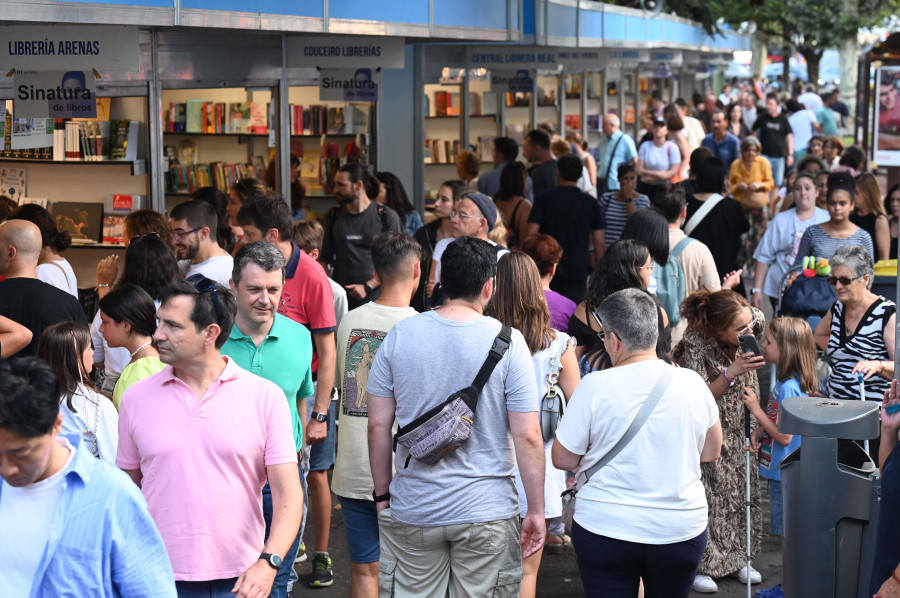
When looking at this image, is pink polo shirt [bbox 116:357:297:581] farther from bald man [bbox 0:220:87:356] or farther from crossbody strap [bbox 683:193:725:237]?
crossbody strap [bbox 683:193:725:237]

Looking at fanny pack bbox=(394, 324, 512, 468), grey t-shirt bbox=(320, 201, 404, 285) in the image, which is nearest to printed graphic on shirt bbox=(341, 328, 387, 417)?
fanny pack bbox=(394, 324, 512, 468)

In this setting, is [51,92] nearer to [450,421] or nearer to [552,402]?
[552,402]

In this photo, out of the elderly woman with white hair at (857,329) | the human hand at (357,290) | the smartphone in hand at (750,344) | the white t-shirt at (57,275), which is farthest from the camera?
the human hand at (357,290)

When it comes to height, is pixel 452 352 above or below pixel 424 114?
below

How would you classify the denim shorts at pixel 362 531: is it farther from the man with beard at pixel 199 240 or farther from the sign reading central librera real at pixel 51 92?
the sign reading central librera real at pixel 51 92

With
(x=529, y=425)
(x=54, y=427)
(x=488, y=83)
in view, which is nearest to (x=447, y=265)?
(x=529, y=425)

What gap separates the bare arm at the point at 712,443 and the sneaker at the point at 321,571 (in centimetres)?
246

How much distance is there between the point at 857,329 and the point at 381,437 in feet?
10.8

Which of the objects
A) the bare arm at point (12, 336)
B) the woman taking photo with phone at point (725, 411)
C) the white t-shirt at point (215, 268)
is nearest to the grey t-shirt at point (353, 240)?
the white t-shirt at point (215, 268)

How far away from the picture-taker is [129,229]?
7.77m

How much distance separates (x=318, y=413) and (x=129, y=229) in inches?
106

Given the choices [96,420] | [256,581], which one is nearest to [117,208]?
[96,420]

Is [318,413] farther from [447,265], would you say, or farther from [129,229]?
[129,229]

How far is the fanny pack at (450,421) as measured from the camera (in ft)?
14.0
